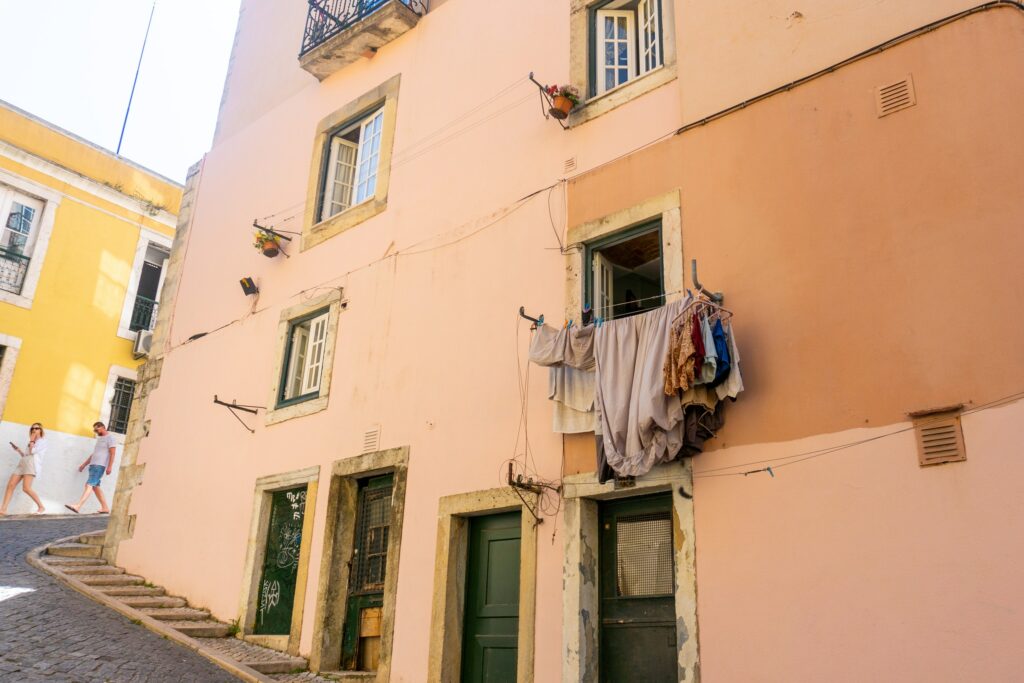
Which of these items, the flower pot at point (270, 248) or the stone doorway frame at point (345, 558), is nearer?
the stone doorway frame at point (345, 558)

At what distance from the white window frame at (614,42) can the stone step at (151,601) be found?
24.2 feet

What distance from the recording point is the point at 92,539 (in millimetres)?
12734

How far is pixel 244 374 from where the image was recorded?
37.7ft

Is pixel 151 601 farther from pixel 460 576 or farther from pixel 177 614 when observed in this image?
pixel 460 576

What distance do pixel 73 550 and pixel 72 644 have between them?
4.39 metres

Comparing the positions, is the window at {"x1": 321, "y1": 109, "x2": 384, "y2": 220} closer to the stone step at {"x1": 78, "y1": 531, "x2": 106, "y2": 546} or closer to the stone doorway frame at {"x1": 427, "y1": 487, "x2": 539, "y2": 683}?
the stone doorway frame at {"x1": 427, "y1": 487, "x2": 539, "y2": 683}

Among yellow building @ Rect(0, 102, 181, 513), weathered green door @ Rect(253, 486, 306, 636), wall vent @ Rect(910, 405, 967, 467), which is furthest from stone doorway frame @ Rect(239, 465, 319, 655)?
yellow building @ Rect(0, 102, 181, 513)

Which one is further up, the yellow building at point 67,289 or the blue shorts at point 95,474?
the yellow building at point 67,289

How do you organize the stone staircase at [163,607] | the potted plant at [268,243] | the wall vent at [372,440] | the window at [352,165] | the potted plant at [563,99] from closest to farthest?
the potted plant at [563,99], the stone staircase at [163,607], the wall vent at [372,440], the window at [352,165], the potted plant at [268,243]

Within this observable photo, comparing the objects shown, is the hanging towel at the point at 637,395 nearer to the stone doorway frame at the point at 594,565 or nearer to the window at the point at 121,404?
the stone doorway frame at the point at 594,565

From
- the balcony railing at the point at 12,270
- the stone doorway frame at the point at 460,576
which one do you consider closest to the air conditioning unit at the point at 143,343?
the balcony railing at the point at 12,270

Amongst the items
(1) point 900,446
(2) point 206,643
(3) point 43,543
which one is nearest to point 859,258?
(1) point 900,446

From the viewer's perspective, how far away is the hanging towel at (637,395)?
21.5 feet

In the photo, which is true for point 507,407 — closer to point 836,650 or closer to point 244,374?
point 836,650
